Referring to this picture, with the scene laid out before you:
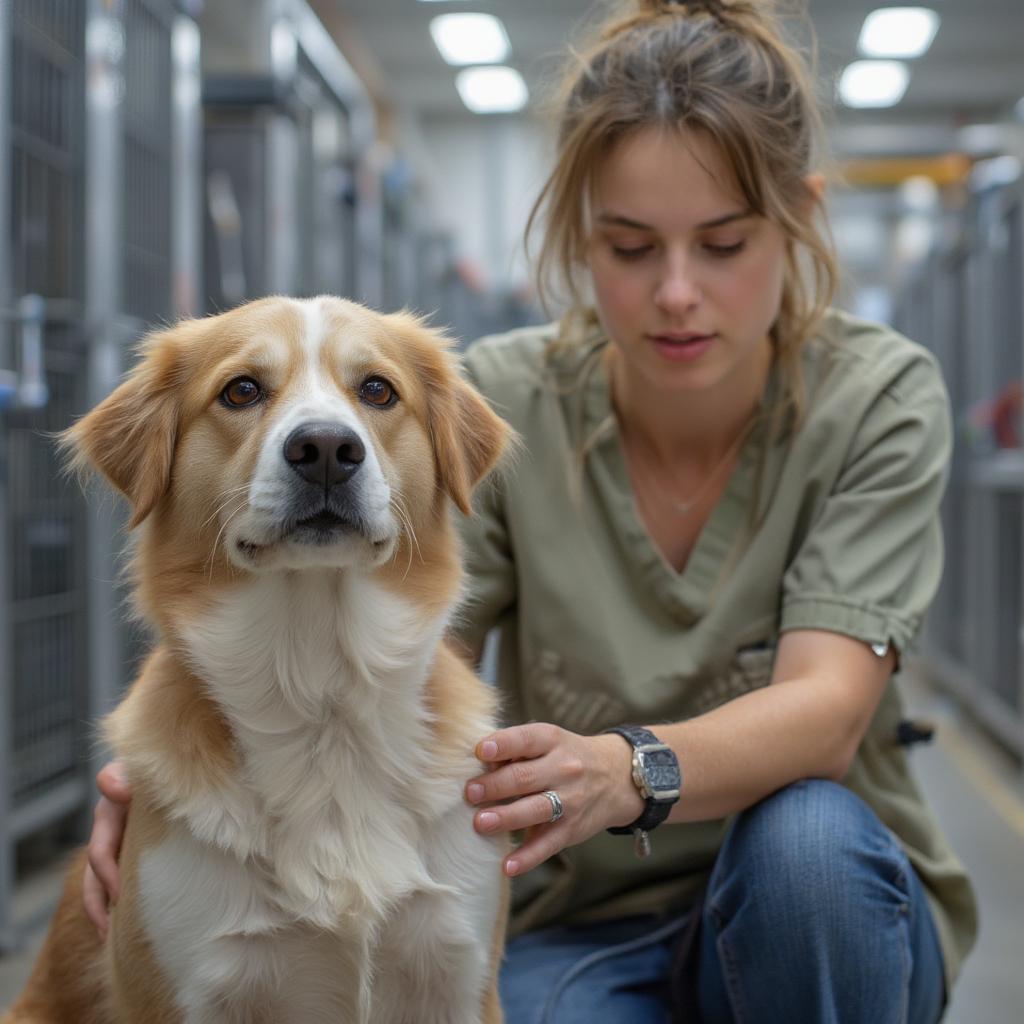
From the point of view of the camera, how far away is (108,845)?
1259mm

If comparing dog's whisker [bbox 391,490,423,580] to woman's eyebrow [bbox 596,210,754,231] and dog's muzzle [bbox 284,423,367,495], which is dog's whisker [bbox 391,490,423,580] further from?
woman's eyebrow [bbox 596,210,754,231]

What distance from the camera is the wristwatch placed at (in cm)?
120

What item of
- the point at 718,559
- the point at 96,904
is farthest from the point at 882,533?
the point at 96,904

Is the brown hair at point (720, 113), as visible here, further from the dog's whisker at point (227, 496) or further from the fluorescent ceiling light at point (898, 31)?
the fluorescent ceiling light at point (898, 31)

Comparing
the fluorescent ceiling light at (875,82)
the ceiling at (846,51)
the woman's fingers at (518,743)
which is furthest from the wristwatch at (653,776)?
the fluorescent ceiling light at (875,82)

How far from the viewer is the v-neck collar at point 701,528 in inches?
60.3

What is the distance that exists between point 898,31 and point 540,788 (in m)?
8.95

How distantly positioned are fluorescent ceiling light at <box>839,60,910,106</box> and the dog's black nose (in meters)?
9.11

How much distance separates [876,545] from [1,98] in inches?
65.6

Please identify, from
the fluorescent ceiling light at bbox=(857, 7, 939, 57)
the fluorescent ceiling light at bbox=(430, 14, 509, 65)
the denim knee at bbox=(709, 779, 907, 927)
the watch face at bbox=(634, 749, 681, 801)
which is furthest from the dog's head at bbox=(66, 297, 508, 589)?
the fluorescent ceiling light at bbox=(857, 7, 939, 57)

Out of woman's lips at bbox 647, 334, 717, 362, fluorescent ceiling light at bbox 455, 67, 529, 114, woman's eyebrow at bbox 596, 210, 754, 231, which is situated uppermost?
fluorescent ceiling light at bbox 455, 67, 529, 114

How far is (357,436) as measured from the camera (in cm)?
112

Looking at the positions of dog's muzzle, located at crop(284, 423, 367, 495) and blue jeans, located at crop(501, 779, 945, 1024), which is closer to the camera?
dog's muzzle, located at crop(284, 423, 367, 495)

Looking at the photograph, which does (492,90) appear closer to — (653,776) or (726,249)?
(726,249)
